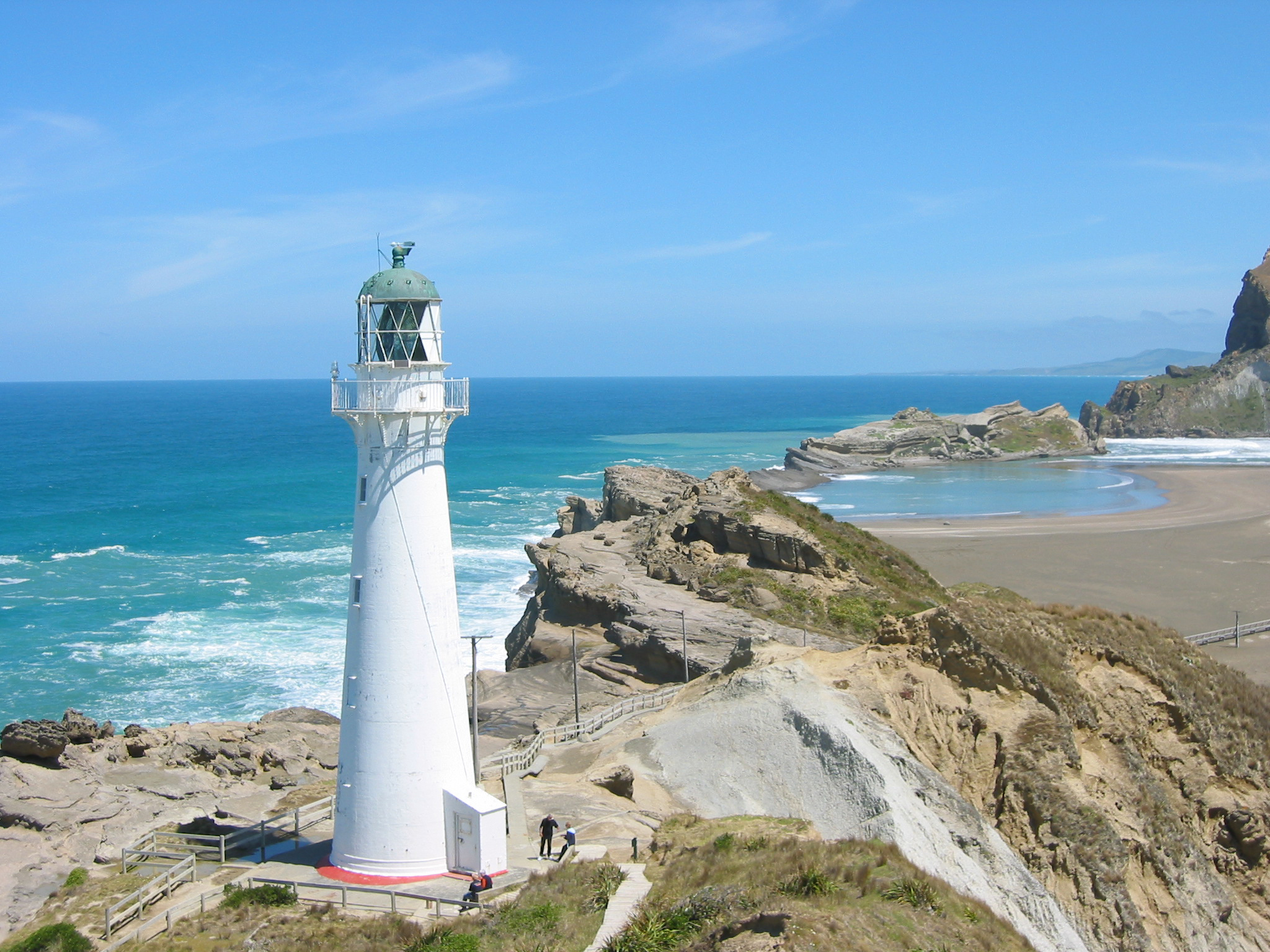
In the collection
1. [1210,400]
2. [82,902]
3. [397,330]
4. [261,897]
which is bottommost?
[82,902]

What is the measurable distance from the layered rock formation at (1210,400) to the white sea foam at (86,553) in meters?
115

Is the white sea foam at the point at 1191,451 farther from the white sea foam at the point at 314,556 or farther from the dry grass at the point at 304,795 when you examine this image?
the dry grass at the point at 304,795

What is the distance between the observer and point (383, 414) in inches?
581

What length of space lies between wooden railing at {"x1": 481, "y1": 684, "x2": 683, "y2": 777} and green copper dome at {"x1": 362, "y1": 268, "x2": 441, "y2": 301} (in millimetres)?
9519

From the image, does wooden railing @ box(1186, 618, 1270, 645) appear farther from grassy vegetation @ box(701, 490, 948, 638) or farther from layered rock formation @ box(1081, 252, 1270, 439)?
layered rock formation @ box(1081, 252, 1270, 439)

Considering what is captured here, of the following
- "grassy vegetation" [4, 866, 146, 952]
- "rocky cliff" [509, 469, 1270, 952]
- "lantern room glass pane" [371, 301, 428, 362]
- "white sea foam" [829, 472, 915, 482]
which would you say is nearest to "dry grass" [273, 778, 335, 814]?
"grassy vegetation" [4, 866, 146, 952]

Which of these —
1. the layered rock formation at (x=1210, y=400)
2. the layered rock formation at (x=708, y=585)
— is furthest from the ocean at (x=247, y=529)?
the layered rock formation at (x=1210, y=400)

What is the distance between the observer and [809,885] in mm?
12820

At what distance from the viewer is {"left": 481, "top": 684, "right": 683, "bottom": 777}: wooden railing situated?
21.0 metres

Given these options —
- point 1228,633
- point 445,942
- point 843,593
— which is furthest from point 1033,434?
point 445,942

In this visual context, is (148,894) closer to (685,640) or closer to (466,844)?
(466,844)

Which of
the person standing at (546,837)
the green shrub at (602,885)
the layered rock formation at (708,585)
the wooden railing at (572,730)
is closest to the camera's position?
the green shrub at (602,885)

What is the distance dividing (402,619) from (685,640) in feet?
59.0

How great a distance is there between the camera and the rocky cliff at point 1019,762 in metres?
17.2
